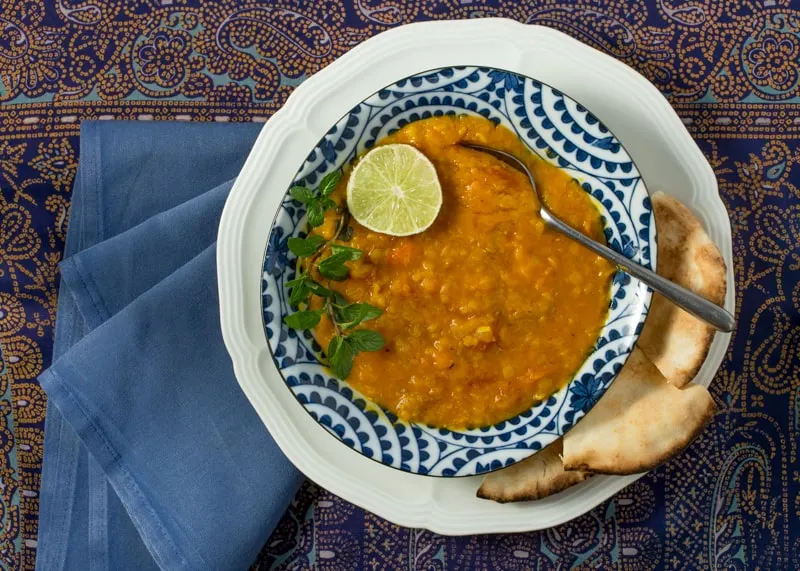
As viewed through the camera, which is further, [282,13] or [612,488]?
[282,13]

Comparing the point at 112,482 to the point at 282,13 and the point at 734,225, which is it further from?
the point at 734,225

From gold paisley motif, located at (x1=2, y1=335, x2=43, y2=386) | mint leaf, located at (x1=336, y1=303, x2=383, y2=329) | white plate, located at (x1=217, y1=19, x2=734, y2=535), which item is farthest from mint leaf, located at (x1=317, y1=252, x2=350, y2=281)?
gold paisley motif, located at (x1=2, y1=335, x2=43, y2=386)

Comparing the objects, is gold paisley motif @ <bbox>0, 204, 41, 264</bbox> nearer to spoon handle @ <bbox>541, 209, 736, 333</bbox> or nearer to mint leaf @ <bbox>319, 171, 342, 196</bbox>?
mint leaf @ <bbox>319, 171, 342, 196</bbox>

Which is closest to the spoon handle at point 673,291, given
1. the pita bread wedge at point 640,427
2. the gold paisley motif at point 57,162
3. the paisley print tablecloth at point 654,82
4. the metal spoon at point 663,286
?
the metal spoon at point 663,286

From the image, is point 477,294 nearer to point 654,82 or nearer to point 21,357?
point 654,82

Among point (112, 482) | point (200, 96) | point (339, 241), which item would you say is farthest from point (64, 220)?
point (339, 241)

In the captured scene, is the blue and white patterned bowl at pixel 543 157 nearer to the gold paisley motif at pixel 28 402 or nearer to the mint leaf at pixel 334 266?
the mint leaf at pixel 334 266
